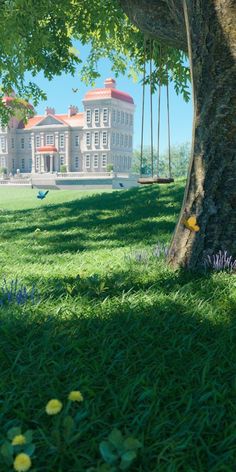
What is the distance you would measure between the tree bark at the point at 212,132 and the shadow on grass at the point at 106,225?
2.25 m

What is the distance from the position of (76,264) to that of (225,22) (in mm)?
2982

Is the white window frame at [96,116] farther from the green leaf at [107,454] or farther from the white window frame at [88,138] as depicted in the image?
the green leaf at [107,454]

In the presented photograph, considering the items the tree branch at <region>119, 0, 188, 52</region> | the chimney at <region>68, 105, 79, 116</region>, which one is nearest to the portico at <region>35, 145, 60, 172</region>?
the chimney at <region>68, 105, 79, 116</region>

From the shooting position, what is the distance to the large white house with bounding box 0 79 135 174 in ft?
318

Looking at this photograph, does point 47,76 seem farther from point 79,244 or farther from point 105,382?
point 105,382

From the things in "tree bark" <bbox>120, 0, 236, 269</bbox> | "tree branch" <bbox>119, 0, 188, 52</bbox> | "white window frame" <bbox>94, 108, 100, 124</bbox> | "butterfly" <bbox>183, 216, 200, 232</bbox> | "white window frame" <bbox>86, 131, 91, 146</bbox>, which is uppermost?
"white window frame" <bbox>94, 108, 100, 124</bbox>

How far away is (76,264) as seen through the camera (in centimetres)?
526

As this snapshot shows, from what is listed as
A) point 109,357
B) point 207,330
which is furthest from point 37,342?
point 207,330

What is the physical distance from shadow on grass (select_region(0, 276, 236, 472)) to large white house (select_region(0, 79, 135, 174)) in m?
92.8

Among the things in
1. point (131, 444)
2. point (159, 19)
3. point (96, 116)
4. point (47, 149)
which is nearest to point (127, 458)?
point (131, 444)

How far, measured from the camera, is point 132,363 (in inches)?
98.0

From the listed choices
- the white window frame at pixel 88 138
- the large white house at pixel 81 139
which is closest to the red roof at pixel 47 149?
the large white house at pixel 81 139

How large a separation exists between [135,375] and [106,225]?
264 inches

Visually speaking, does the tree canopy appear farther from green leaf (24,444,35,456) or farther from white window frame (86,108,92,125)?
white window frame (86,108,92,125)
